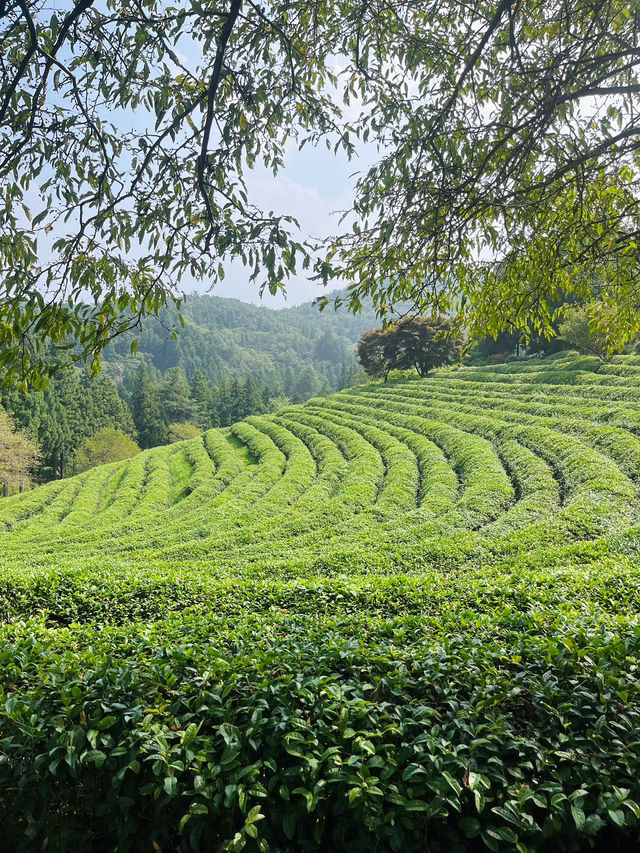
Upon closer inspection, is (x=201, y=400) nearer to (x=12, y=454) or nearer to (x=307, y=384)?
(x=12, y=454)

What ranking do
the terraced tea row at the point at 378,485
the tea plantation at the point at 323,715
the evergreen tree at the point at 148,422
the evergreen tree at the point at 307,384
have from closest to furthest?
1. the tea plantation at the point at 323,715
2. the terraced tea row at the point at 378,485
3. the evergreen tree at the point at 148,422
4. the evergreen tree at the point at 307,384

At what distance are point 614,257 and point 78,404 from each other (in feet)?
192

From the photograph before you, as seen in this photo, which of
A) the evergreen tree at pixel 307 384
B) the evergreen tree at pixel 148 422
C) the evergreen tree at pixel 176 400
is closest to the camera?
the evergreen tree at pixel 148 422

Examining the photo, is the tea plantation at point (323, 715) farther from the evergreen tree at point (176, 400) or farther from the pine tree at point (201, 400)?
the pine tree at point (201, 400)

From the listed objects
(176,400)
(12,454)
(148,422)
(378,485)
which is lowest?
(378,485)

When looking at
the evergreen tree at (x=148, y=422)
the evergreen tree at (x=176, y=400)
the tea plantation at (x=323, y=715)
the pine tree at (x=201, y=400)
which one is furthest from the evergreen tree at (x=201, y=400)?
the tea plantation at (x=323, y=715)

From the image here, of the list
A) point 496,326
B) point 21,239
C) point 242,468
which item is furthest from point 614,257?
Result: point 242,468

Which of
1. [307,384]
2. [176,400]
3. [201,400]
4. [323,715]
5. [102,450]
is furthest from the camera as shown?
[307,384]

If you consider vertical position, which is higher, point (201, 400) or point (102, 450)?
point (201, 400)

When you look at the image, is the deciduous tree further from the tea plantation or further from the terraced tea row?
the tea plantation

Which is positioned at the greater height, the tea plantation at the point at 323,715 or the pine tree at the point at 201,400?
the pine tree at the point at 201,400

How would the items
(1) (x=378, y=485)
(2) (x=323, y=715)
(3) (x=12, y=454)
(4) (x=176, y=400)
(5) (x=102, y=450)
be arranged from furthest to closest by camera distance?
(4) (x=176, y=400)
(5) (x=102, y=450)
(3) (x=12, y=454)
(1) (x=378, y=485)
(2) (x=323, y=715)

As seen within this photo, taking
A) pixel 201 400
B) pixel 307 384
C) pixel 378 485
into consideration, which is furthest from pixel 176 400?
pixel 307 384

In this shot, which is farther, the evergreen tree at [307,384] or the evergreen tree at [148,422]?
the evergreen tree at [307,384]
